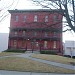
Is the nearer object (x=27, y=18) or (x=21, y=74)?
(x=21, y=74)

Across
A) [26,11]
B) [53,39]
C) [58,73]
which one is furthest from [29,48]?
[58,73]

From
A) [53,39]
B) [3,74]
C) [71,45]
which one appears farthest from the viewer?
[71,45]

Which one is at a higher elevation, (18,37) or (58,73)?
(18,37)

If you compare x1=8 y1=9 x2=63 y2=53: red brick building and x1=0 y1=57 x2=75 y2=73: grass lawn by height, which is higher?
x1=8 y1=9 x2=63 y2=53: red brick building

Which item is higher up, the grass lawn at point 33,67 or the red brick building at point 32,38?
the red brick building at point 32,38

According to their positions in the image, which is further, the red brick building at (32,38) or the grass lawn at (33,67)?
the red brick building at (32,38)

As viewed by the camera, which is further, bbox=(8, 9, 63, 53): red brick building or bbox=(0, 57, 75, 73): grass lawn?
bbox=(8, 9, 63, 53): red brick building

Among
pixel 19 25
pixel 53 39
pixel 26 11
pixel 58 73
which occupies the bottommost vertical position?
Answer: pixel 58 73

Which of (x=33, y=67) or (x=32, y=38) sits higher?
(x=32, y=38)

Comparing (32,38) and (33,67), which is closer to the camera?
(33,67)

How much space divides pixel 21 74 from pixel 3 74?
1223 millimetres

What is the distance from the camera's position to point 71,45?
57.7 metres

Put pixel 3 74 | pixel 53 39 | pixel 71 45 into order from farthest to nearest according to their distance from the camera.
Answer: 1. pixel 71 45
2. pixel 53 39
3. pixel 3 74

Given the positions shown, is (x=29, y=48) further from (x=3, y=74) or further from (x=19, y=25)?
(x=3, y=74)
